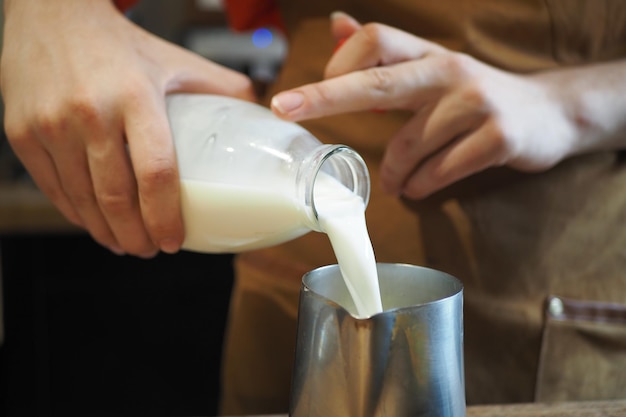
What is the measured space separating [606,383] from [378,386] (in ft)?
1.62

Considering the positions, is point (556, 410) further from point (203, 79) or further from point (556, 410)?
point (203, 79)

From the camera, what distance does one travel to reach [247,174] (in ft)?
2.15

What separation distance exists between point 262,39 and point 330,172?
205 cm

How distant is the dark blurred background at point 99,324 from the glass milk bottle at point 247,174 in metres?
1.15

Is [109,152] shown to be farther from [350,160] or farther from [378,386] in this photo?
[378,386]

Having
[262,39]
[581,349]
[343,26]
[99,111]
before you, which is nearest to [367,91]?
[343,26]

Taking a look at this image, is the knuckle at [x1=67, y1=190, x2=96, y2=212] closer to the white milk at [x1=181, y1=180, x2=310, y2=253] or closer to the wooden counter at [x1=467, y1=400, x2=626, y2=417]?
the white milk at [x1=181, y1=180, x2=310, y2=253]

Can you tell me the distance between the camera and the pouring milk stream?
63 centimetres

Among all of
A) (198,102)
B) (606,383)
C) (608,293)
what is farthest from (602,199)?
(198,102)

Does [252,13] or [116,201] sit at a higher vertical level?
[252,13]

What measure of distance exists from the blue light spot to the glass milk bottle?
6.51 feet

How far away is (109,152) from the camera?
2.19ft

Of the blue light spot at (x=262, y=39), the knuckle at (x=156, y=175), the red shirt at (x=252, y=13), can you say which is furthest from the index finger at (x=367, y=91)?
the blue light spot at (x=262, y=39)

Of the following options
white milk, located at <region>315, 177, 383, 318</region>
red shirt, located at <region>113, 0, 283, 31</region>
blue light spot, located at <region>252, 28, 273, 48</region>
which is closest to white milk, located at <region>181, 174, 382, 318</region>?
white milk, located at <region>315, 177, 383, 318</region>
